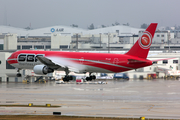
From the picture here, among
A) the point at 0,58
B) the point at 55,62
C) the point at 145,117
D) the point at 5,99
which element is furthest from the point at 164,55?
the point at 145,117

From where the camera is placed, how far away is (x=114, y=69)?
65.1m

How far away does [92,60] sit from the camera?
65125mm

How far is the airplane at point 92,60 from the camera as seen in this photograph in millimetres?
63500

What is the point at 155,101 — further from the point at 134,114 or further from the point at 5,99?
the point at 5,99

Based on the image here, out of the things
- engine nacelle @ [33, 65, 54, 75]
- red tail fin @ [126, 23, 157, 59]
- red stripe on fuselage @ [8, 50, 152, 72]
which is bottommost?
engine nacelle @ [33, 65, 54, 75]

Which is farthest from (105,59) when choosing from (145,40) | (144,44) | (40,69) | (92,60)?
(40,69)

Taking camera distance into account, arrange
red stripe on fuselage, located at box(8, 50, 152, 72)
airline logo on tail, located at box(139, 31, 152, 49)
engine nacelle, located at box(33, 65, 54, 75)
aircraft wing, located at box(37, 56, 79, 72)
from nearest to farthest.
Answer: airline logo on tail, located at box(139, 31, 152, 49)
red stripe on fuselage, located at box(8, 50, 152, 72)
engine nacelle, located at box(33, 65, 54, 75)
aircraft wing, located at box(37, 56, 79, 72)

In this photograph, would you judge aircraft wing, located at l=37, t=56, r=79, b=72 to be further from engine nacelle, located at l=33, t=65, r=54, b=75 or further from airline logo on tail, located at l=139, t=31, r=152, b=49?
airline logo on tail, located at l=139, t=31, r=152, b=49

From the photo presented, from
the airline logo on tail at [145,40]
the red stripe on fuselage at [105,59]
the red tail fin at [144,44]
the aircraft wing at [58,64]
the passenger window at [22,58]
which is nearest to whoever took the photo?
the red tail fin at [144,44]

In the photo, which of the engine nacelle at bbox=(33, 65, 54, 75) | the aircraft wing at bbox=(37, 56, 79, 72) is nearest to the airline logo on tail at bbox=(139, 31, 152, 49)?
the aircraft wing at bbox=(37, 56, 79, 72)

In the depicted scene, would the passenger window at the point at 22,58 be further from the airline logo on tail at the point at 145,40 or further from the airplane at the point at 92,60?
the airline logo on tail at the point at 145,40

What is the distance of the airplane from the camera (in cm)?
6350

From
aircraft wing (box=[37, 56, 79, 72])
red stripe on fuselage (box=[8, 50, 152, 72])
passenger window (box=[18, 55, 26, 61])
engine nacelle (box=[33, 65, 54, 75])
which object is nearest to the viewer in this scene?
red stripe on fuselage (box=[8, 50, 152, 72])

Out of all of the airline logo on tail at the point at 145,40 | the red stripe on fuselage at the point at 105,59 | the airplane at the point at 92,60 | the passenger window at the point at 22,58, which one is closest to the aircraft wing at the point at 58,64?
the airplane at the point at 92,60
